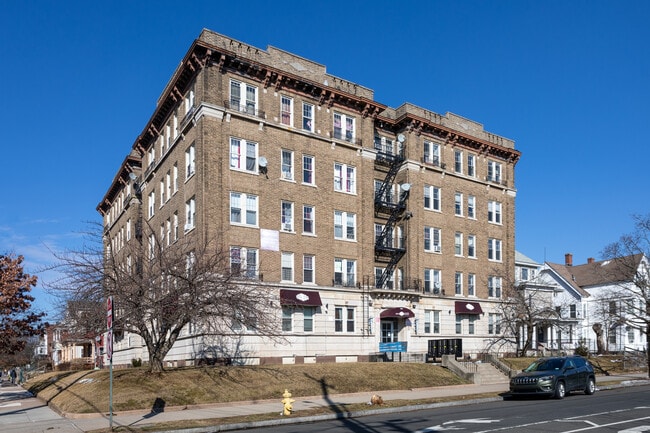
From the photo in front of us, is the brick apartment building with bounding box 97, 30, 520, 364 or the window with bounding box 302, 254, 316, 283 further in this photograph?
the window with bounding box 302, 254, 316, 283

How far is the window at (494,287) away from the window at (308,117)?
2232 cm

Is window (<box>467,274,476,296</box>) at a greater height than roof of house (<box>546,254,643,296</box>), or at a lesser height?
lesser

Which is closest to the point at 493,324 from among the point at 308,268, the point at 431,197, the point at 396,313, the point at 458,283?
the point at 458,283

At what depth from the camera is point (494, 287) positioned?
52656 millimetres

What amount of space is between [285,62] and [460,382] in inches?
876

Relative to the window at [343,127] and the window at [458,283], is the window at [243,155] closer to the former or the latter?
the window at [343,127]

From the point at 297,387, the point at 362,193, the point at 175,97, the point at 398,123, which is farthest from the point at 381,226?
the point at 297,387

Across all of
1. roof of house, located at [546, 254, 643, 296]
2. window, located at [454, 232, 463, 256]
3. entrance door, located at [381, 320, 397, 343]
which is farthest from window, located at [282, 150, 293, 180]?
roof of house, located at [546, 254, 643, 296]

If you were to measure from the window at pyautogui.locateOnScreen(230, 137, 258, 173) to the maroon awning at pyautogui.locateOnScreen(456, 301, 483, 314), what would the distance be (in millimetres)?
21137

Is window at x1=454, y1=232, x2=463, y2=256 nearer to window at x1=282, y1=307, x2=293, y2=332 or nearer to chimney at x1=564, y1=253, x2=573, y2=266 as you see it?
window at x1=282, y1=307, x2=293, y2=332

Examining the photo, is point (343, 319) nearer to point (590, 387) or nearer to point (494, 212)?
point (590, 387)

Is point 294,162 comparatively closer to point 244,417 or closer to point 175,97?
point 175,97

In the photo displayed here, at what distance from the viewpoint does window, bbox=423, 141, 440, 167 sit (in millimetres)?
48300

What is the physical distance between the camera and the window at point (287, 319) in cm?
3719
